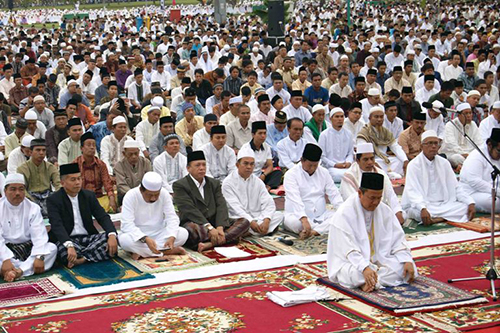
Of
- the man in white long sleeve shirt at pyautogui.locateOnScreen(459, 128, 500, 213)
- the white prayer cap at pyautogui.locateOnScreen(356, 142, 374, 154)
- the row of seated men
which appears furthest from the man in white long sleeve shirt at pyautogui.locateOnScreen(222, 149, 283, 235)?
the man in white long sleeve shirt at pyautogui.locateOnScreen(459, 128, 500, 213)

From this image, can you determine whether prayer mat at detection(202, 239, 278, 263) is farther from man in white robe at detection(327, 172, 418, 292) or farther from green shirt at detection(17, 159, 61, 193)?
green shirt at detection(17, 159, 61, 193)

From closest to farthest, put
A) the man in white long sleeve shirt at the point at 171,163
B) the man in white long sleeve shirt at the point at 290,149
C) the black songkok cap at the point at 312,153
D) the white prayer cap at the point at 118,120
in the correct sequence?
the black songkok cap at the point at 312,153, the man in white long sleeve shirt at the point at 171,163, the white prayer cap at the point at 118,120, the man in white long sleeve shirt at the point at 290,149

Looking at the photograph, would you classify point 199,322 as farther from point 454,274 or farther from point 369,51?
point 369,51

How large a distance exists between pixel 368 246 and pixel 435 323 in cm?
79

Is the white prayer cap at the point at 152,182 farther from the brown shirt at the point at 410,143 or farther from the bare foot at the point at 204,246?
the brown shirt at the point at 410,143

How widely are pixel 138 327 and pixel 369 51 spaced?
12.3 meters

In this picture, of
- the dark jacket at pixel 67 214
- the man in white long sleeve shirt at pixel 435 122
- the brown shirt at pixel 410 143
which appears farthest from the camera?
the man in white long sleeve shirt at pixel 435 122

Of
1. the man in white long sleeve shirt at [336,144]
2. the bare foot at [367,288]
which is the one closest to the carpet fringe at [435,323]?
the bare foot at [367,288]

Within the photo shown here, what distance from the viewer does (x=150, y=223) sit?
6027 millimetres

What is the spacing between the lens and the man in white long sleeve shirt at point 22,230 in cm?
554

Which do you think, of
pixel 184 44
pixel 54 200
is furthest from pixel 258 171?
pixel 184 44

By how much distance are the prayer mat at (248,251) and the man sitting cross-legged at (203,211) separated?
10 cm

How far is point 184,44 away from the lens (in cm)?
1772

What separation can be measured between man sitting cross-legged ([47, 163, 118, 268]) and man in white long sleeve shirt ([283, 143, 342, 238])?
145 cm
